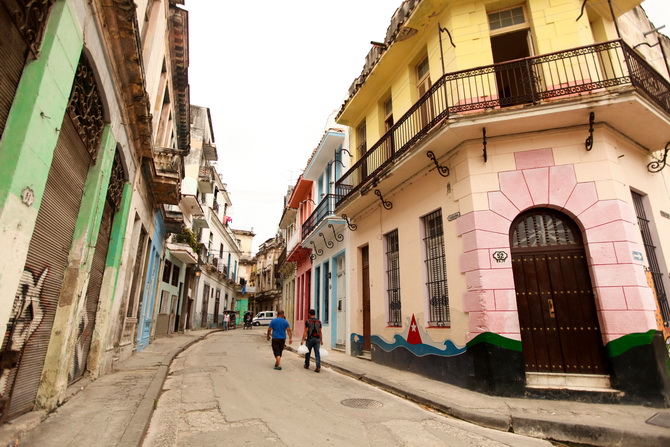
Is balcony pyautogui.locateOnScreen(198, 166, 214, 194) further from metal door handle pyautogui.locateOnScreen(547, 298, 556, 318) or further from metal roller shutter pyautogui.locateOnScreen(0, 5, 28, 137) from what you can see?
metal door handle pyautogui.locateOnScreen(547, 298, 556, 318)

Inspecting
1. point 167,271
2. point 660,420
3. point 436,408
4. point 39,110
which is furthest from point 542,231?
point 167,271

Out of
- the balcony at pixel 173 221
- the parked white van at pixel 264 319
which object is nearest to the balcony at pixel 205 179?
the balcony at pixel 173 221

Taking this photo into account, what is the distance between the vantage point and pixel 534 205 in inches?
260

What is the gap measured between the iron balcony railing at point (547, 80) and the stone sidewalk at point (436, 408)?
194 inches

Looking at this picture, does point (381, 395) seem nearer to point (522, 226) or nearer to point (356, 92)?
point (522, 226)

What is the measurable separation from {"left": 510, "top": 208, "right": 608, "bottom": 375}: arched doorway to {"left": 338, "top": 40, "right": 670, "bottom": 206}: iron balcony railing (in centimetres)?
225

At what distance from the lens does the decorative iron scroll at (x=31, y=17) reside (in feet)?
9.95

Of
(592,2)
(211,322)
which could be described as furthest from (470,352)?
(211,322)

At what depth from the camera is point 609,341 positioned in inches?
227

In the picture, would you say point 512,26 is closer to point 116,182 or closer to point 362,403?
point 362,403

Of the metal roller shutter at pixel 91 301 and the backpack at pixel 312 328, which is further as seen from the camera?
the backpack at pixel 312 328

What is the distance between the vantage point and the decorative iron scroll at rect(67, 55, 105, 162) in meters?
4.60

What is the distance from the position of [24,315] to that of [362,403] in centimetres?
468

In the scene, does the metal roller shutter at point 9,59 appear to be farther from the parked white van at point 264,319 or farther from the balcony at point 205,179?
the parked white van at point 264,319
